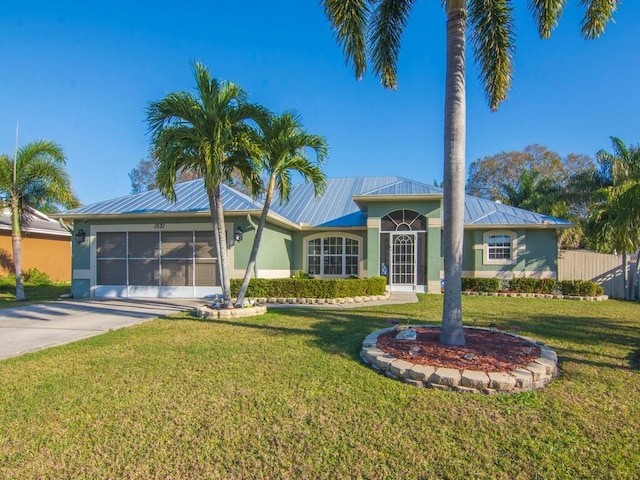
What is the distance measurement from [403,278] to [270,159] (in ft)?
28.5

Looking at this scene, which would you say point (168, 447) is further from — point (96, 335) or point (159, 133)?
point (159, 133)

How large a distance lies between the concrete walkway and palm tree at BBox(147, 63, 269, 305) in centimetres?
352

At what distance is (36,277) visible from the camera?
21797 mm

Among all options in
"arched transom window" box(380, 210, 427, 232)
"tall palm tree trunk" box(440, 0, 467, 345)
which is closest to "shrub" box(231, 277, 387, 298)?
"arched transom window" box(380, 210, 427, 232)

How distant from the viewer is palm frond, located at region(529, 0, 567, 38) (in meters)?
7.31

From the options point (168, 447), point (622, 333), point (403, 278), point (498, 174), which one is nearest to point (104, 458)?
point (168, 447)

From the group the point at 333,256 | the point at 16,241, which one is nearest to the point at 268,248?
the point at 333,256

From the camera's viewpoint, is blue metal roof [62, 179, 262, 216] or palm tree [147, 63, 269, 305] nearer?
palm tree [147, 63, 269, 305]

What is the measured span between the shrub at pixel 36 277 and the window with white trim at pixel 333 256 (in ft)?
51.0

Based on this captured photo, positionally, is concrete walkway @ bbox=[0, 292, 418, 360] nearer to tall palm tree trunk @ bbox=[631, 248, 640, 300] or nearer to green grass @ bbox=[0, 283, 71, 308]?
green grass @ bbox=[0, 283, 71, 308]

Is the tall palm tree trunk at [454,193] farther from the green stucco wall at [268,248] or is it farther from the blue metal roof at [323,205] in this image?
the green stucco wall at [268,248]

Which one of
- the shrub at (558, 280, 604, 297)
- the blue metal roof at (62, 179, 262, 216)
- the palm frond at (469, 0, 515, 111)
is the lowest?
the shrub at (558, 280, 604, 297)

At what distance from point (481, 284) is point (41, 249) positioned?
24.3 meters

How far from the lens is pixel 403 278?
16.4 m
